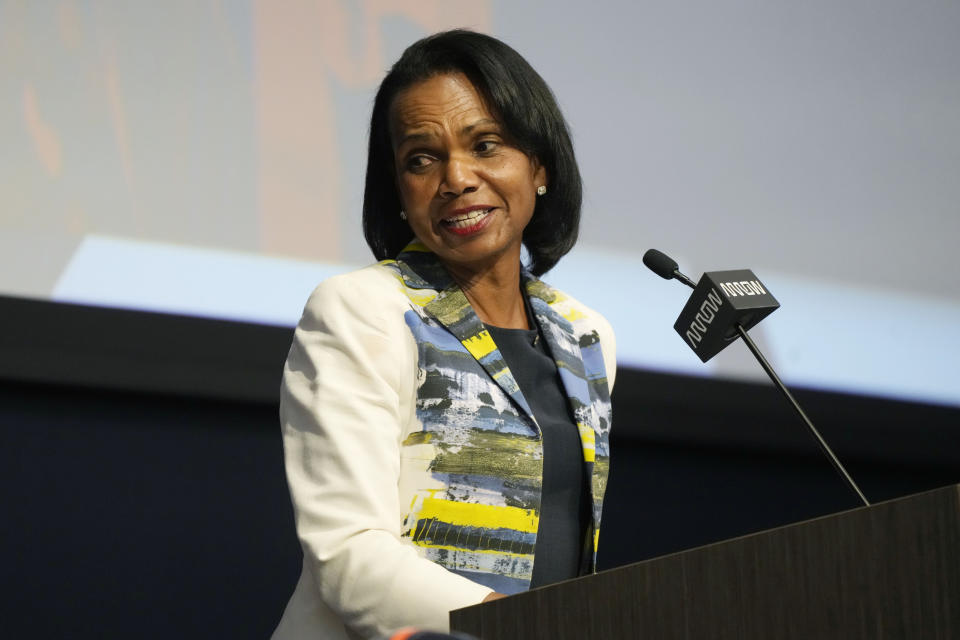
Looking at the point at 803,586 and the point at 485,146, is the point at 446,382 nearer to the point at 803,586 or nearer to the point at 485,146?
the point at 485,146

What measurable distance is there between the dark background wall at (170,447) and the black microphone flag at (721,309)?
119cm

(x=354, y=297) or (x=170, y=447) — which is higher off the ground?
(x=354, y=297)

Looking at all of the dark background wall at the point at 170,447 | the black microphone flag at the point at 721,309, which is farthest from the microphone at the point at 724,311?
the dark background wall at the point at 170,447

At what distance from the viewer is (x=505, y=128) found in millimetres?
1773

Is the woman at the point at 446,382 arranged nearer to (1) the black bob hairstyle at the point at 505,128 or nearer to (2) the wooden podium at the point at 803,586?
(1) the black bob hairstyle at the point at 505,128

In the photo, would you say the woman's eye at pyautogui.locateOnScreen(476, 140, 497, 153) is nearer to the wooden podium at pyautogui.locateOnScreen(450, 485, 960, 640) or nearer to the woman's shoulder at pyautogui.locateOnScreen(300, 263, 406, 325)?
the woman's shoulder at pyautogui.locateOnScreen(300, 263, 406, 325)

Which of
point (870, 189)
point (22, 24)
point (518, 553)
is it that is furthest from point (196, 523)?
point (870, 189)

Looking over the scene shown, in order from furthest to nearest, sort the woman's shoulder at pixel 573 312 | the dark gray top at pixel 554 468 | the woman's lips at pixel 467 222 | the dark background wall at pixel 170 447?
the dark background wall at pixel 170 447 → the woman's shoulder at pixel 573 312 → the woman's lips at pixel 467 222 → the dark gray top at pixel 554 468

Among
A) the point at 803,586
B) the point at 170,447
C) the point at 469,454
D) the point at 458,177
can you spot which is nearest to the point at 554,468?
the point at 469,454

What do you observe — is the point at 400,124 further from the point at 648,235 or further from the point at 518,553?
the point at 648,235

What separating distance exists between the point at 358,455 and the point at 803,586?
612 millimetres

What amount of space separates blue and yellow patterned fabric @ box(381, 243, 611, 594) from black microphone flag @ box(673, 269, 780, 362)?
0.23m

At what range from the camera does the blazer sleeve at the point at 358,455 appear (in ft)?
4.40

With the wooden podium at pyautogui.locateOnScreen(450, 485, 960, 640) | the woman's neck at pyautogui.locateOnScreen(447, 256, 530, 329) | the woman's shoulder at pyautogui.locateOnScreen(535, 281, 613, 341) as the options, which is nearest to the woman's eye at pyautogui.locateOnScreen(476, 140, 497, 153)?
the woman's neck at pyautogui.locateOnScreen(447, 256, 530, 329)
